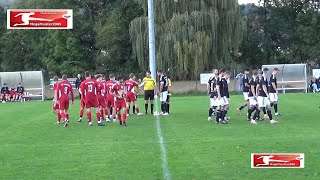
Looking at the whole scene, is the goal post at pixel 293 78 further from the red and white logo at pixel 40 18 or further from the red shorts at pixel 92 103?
the red and white logo at pixel 40 18

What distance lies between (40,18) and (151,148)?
14.0ft

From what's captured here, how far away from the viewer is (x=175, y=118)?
23.6 meters

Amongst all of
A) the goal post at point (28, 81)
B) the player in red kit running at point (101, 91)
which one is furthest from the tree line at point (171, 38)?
the player in red kit running at point (101, 91)

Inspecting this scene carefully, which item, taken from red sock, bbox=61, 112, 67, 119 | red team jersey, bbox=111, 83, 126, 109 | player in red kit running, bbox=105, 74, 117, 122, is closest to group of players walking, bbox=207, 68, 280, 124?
red team jersey, bbox=111, 83, 126, 109

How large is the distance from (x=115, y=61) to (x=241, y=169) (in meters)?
54.0

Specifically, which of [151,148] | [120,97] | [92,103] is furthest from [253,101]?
[151,148]

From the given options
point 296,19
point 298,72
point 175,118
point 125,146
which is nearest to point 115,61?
point 298,72

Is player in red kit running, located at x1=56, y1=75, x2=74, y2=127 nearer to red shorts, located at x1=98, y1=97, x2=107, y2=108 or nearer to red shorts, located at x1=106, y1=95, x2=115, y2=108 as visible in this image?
red shorts, located at x1=98, y1=97, x2=107, y2=108

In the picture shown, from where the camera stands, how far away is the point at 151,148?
46.3 feet

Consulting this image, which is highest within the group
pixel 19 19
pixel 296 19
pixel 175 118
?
pixel 296 19

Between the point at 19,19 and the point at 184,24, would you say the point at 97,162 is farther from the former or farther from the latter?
the point at 184,24

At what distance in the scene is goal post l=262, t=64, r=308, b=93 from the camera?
50.2 m

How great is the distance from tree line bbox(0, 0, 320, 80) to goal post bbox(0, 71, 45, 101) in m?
9.54

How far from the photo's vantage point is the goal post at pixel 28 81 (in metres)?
49.8
